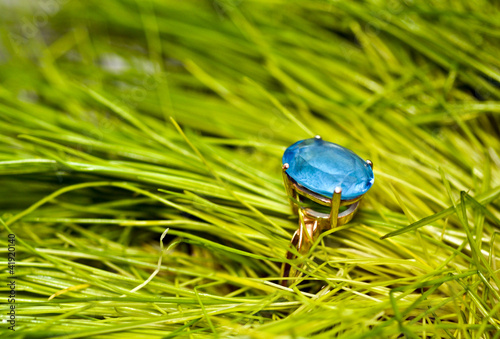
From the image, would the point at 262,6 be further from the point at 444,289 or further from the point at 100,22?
the point at 444,289

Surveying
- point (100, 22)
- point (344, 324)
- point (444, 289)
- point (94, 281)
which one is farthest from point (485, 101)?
point (100, 22)

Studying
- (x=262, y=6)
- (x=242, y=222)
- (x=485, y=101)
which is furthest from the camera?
(x=262, y=6)

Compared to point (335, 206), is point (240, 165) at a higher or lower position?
higher

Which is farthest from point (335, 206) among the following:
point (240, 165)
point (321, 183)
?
point (240, 165)

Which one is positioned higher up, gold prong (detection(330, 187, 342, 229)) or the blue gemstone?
the blue gemstone

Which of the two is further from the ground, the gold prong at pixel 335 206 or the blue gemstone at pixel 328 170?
the blue gemstone at pixel 328 170

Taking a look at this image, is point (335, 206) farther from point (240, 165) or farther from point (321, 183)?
point (240, 165)
